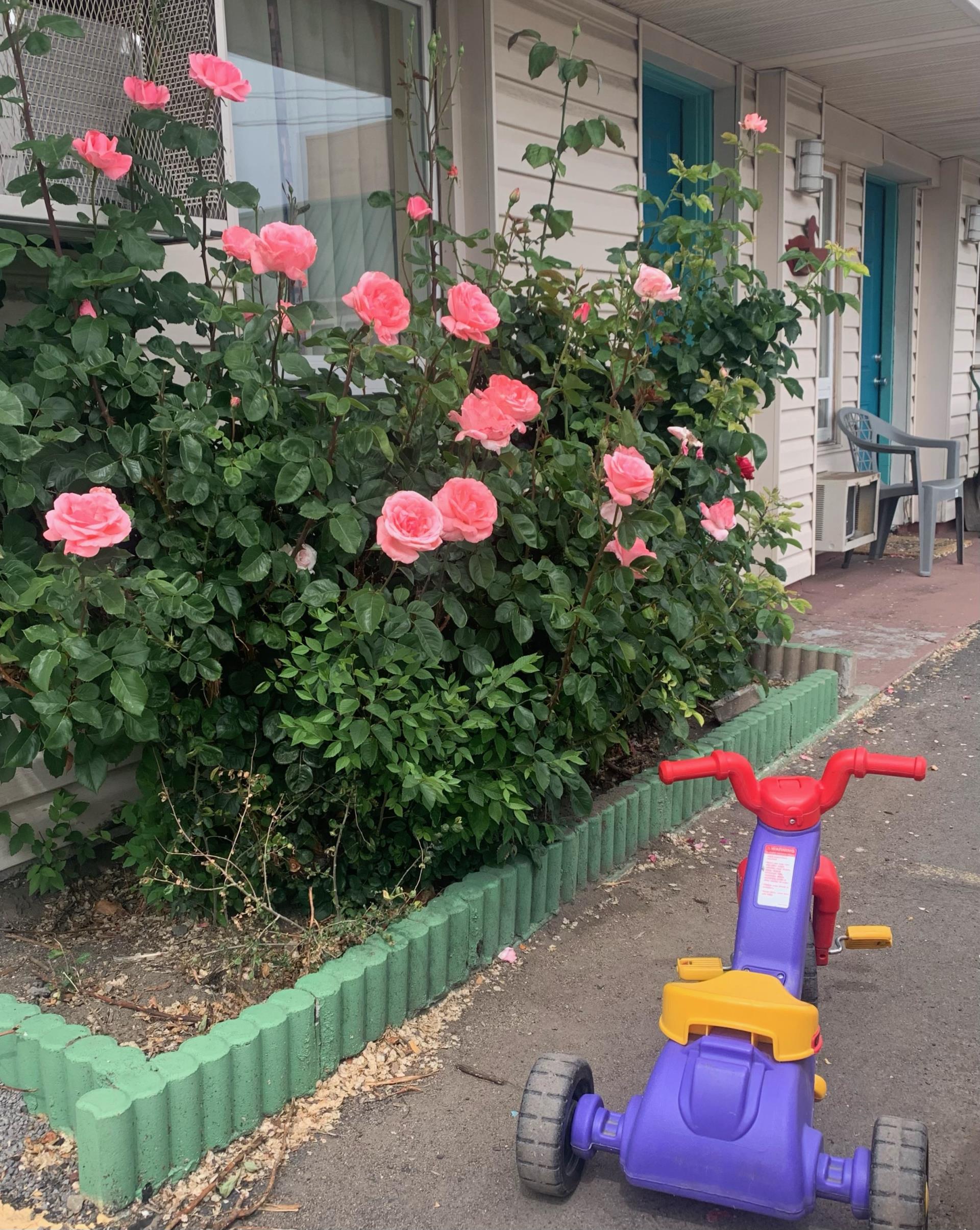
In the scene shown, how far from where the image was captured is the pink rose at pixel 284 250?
2.25 m

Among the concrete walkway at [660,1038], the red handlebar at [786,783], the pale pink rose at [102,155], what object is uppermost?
the pale pink rose at [102,155]

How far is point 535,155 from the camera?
3.26 metres

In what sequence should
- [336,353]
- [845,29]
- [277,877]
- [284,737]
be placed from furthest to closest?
[845,29] → [277,877] → [284,737] → [336,353]

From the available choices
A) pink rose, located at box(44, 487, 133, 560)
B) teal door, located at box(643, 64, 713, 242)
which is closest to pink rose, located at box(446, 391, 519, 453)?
pink rose, located at box(44, 487, 133, 560)

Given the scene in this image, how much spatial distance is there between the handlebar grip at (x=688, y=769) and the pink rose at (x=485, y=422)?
2.59ft

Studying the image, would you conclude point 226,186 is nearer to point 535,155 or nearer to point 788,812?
point 535,155

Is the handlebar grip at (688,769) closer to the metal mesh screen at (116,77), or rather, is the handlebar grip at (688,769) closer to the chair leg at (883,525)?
the metal mesh screen at (116,77)

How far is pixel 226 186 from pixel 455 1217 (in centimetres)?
229

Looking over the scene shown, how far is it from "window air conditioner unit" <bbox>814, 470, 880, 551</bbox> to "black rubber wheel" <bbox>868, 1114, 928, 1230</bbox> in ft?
20.3

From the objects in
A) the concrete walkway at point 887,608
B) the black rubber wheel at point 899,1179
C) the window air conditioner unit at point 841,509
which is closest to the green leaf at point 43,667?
the black rubber wheel at point 899,1179

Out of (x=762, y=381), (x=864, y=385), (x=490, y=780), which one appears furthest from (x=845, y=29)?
(x=490, y=780)

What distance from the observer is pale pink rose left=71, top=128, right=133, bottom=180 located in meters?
2.36

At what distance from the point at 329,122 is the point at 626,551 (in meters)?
2.31

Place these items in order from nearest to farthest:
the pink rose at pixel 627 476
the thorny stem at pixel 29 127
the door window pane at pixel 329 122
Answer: the thorny stem at pixel 29 127 → the pink rose at pixel 627 476 → the door window pane at pixel 329 122
